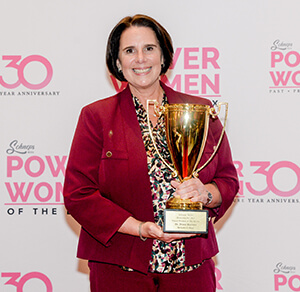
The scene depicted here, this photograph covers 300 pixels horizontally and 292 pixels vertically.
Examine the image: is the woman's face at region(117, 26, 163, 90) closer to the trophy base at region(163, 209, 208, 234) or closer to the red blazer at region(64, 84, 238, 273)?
the red blazer at region(64, 84, 238, 273)

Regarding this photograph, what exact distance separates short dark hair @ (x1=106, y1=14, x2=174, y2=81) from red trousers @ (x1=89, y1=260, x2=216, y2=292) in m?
0.66

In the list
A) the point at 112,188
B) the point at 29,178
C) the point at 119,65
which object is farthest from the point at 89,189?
the point at 29,178

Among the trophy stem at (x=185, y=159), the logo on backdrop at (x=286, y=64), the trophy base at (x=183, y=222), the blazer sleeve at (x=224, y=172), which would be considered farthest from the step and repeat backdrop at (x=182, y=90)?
the trophy base at (x=183, y=222)

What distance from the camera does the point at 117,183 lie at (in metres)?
1.48

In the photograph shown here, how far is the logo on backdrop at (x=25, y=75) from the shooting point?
2.32 meters

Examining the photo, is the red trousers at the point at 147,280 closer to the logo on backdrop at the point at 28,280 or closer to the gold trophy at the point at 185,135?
the gold trophy at the point at 185,135

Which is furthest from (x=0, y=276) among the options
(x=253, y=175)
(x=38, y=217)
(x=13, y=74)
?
(x=253, y=175)

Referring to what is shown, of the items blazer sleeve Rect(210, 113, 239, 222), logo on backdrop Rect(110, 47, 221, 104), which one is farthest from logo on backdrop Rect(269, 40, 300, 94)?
blazer sleeve Rect(210, 113, 239, 222)

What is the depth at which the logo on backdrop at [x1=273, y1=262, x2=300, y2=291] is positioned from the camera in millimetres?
2295

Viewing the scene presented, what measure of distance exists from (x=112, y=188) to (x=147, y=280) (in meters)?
0.29

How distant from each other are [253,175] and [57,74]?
106 cm

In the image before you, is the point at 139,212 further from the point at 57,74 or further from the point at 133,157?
the point at 57,74

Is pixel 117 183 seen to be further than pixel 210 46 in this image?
No

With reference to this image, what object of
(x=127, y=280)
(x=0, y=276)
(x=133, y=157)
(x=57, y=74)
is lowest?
(x=0, y=276)
